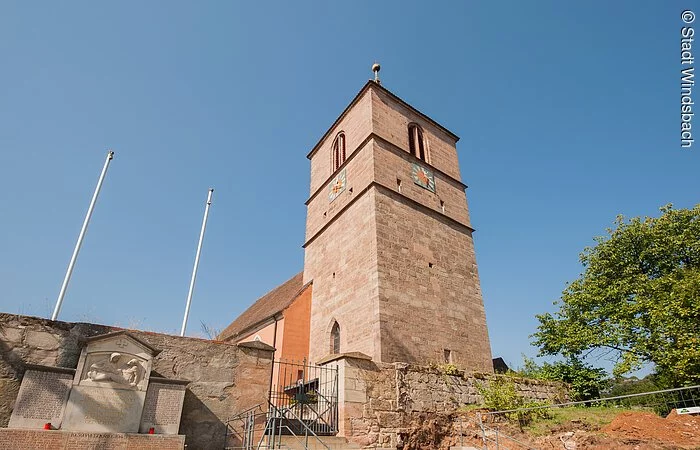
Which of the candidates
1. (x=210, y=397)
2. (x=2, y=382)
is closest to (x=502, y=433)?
(x=210, y=397)

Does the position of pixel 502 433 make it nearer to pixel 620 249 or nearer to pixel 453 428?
pixel 453 428

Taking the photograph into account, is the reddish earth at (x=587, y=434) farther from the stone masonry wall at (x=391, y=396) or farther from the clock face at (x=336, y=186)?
the clock face at (x=336, y=186)

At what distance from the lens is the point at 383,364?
10.3 m

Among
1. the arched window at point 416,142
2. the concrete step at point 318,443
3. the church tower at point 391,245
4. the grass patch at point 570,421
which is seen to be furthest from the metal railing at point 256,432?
the arched window at point 416,142

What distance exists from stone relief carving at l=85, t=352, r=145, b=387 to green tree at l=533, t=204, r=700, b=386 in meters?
16.0

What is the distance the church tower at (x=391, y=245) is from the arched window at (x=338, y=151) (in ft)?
0.20

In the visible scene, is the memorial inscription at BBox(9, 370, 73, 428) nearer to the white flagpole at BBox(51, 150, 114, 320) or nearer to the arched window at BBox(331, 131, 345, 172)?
the white flagpole at BBox(51, 150, 114, 320)

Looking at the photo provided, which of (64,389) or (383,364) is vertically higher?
(383,364)

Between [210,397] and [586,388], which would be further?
[586,388]

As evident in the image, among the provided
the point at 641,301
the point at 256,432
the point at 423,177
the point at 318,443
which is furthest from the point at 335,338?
the point at 641,301

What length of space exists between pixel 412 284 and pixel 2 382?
10691 mm

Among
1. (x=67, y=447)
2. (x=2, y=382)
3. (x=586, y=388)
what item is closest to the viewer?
(x=67, y=447)

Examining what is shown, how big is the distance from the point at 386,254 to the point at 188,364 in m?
7.37

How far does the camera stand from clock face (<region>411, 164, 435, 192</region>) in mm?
16922
